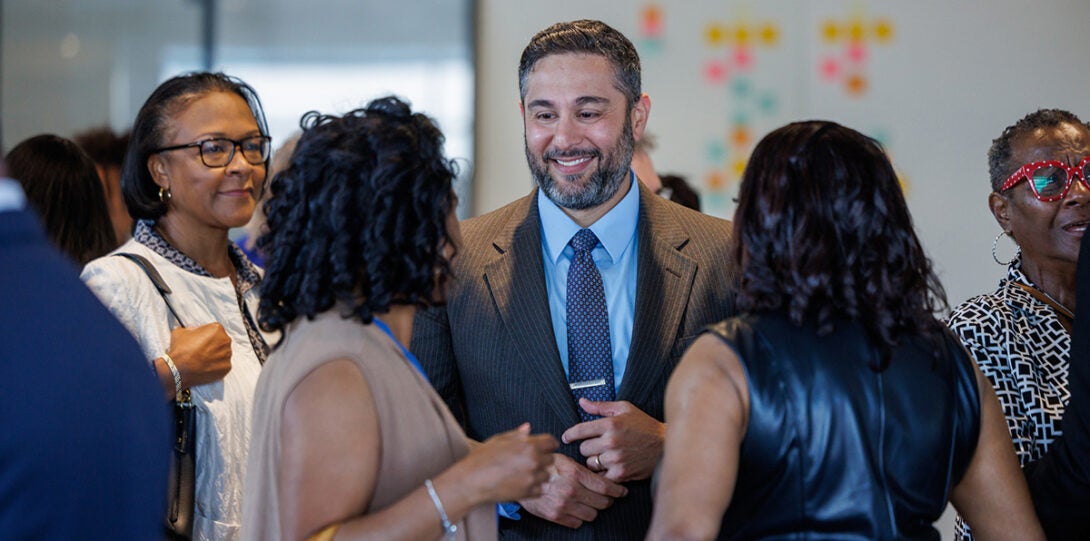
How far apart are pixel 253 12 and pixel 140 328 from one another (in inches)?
130

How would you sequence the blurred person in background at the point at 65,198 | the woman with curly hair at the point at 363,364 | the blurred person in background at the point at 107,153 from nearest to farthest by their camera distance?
the woman with curly hair at the point at 363,364, the blurred person in background at the point at 65,198, the blurred person in background at the point at 107,153

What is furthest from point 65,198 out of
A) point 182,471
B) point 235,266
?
point 182,471

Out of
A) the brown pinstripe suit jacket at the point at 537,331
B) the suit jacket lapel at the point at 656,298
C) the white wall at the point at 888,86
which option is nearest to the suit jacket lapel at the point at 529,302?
the brown pinstripe suit jacket at the point at 537,331

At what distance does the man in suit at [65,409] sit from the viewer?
1.00 metres

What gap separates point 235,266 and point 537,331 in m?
0.87

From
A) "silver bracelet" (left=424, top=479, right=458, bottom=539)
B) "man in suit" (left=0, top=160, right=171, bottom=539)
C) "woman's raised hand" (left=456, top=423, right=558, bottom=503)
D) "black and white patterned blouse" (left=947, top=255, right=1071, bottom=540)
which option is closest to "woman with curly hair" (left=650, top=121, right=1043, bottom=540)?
"woman's raised hand" (left=456, top=423, right=558, bottom=503)

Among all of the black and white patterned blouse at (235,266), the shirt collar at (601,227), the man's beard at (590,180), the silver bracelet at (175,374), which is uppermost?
the man's beard at (590,180)

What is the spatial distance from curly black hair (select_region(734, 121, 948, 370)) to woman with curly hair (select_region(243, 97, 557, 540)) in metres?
0.44

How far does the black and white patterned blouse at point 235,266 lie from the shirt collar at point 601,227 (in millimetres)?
682

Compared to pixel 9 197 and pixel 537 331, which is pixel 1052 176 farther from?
pixel 9 197

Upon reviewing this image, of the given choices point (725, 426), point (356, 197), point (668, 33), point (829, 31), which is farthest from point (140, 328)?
point (829, 31)

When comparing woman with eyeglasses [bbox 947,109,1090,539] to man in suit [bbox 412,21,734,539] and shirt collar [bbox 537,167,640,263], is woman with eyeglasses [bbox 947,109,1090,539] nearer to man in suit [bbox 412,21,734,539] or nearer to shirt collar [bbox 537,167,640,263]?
man in suit [bbox 412,21,734,539]

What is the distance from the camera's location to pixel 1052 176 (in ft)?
8.16

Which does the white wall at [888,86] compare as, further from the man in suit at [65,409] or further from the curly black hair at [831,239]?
the man in suit at [65,409]
